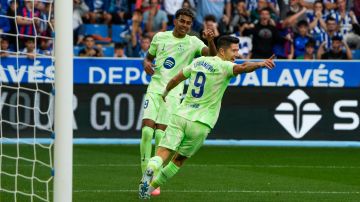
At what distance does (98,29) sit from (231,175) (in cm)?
Result: 798

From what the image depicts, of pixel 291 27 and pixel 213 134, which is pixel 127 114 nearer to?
pixel 213 134

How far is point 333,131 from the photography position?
18.7 meters

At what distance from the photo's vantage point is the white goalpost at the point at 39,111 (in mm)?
7617

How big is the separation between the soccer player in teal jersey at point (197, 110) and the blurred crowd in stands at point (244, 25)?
9.03m

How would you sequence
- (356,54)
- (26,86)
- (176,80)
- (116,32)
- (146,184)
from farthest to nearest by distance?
(116,32)
(356,54)
(26,86)
(176,80)
(146,184)

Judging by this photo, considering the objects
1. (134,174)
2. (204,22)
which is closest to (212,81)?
(134,174)

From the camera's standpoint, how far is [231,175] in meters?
13.9

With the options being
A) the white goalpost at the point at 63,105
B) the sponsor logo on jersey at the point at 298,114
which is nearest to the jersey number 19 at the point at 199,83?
the white goalpost at the point at 63,105

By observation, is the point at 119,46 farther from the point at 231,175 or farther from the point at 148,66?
the point at 148,66

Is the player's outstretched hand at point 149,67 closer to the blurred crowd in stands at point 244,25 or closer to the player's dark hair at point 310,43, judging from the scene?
the blurred crowd in stands at point 244,25

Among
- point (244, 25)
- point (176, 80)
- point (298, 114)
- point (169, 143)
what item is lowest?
point (298, 114)

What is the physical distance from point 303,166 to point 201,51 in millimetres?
3740

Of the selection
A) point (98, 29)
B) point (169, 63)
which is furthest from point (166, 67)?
point (98, 29)

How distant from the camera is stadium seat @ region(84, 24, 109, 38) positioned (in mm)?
21047
